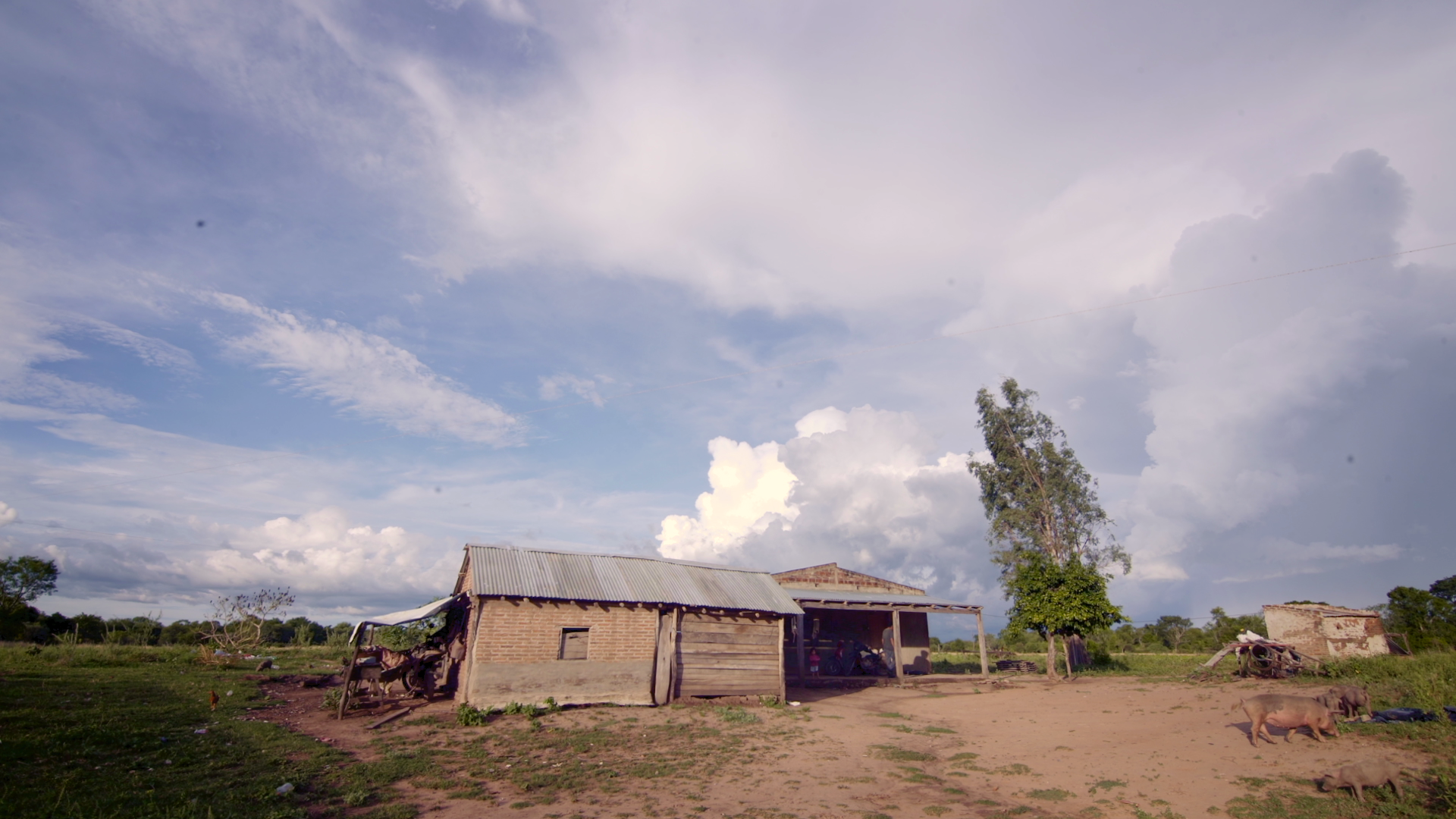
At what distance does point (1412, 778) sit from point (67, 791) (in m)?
17.0

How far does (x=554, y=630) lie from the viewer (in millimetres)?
16094

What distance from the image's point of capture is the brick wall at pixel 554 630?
15.4 meters

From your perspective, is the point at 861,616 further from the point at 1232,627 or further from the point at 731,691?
the point at 1232,627

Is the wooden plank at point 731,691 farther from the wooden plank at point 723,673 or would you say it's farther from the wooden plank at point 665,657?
the wooden plank at point 665,657

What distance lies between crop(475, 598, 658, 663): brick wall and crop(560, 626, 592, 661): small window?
13 centimetres

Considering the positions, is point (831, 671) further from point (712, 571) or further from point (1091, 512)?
point (1091, 512)

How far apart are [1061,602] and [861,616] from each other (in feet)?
29.9

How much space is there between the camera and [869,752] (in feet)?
41.3

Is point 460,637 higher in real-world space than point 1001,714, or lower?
higher

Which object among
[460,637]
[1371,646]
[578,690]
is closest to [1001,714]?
[578,690]

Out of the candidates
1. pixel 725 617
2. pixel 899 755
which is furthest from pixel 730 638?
pixel 899 755

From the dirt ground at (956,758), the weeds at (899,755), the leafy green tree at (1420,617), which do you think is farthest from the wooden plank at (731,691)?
the leafy green tree at (1420,617)

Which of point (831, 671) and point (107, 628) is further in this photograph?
point (107, 628)

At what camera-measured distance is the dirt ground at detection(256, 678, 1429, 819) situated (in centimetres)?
880
